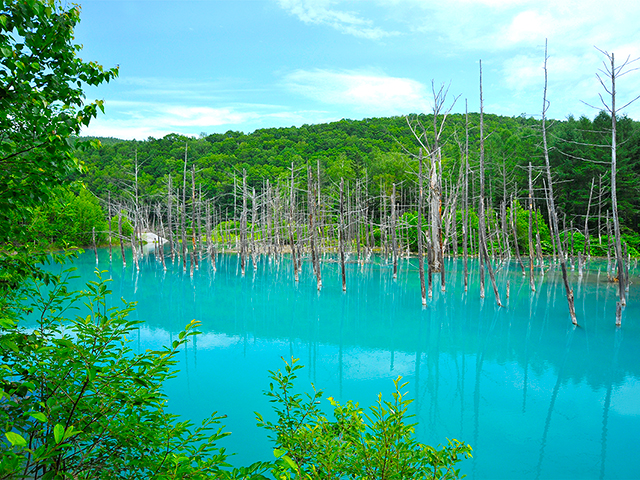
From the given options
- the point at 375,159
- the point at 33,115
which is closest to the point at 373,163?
the point at 375,159

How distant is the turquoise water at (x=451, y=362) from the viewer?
515cm

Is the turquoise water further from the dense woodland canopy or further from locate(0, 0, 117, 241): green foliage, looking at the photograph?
the dense woodland canopy

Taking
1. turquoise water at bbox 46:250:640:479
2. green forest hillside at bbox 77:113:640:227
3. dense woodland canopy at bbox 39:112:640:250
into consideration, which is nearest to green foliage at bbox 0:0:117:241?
turquoise water at bbox 46:250:640:479

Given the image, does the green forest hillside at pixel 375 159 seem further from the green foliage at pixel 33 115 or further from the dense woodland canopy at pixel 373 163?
the green foliage at pixel 33 115

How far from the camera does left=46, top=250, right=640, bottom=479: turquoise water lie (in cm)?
515

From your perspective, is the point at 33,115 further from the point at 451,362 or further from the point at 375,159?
the point at 375,159

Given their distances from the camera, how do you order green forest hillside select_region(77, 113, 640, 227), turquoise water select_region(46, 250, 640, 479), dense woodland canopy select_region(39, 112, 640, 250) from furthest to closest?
green forest hillside select_region(77, 113, 640, 227), dense woodland canopy select_region(39, 112, 640, 250), turquoise water select_region(46, 250, 640, 479)

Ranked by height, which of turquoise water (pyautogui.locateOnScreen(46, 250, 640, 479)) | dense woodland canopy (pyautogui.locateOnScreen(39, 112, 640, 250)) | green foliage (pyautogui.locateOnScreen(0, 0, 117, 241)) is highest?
dense woodland canopy (pyautogui.locateOnScreen(39, 112, 640, 250))

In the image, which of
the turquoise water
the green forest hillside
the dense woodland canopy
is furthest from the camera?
the green forest hillside

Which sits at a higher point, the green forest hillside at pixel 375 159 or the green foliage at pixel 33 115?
the green forest hillside at pixel 375 159

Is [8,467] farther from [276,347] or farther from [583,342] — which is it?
[583,342]

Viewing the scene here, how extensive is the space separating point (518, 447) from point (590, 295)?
13322 mm

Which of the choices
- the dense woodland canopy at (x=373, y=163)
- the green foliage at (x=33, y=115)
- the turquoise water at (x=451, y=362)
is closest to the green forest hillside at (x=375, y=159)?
the dense woodland canopy at (x=373, y=163)

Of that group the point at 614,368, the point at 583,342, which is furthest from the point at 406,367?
the point at 583,342
